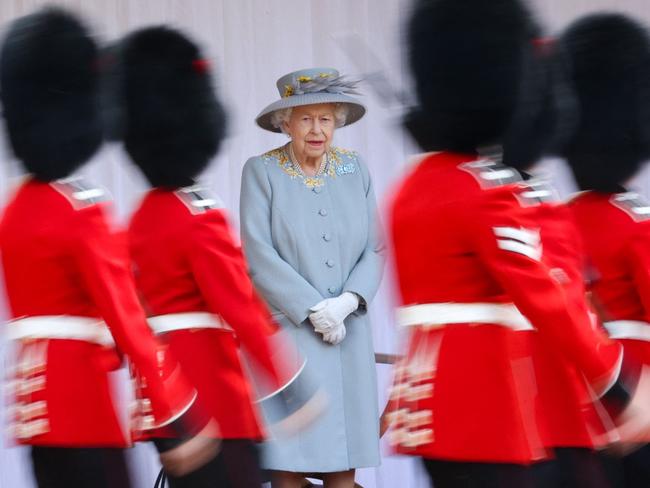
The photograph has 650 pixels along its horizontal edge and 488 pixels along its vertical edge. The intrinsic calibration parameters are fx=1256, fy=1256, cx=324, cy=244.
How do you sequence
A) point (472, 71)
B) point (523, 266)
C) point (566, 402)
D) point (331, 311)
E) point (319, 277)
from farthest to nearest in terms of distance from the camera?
point (319, 277)
point (331, 311)
point (566, 402)
point (472, 71)
point (523, 266)

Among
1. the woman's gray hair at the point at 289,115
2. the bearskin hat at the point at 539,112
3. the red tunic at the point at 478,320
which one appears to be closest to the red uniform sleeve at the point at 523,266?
the red tunic at the point at 478,320

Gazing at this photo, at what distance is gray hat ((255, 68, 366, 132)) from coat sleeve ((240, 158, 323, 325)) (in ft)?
0.77

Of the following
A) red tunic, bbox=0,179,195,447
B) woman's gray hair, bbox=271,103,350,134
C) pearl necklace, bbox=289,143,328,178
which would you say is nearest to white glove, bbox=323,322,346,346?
pearl necklace, bbox=289,143,328,178

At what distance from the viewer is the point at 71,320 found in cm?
261

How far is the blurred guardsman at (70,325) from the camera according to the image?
255cm

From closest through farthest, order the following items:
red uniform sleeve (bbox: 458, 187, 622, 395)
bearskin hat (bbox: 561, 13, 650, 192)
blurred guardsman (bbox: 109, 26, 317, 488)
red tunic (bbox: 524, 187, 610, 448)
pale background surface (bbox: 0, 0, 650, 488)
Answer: red uniform sleeve (bbox: 458, 187, 622, 395) → red tunic (bbox: 524, 187, 610, 448) → blurred guardsman (bbox: 109, 26, 317, 488) → bearskin hat (bbox: 561, 13, 650, 192) → pale background surface (bbox: 0, 0, 650, 488)

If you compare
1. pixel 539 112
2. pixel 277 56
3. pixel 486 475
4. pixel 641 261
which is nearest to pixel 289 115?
pixel 277 56

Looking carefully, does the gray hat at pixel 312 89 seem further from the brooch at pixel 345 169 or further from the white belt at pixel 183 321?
the white belt at pixel 183 321

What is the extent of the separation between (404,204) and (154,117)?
81 centimetres

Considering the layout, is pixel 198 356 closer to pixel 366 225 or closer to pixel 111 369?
pixel 111 369

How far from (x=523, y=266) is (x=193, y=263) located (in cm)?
85

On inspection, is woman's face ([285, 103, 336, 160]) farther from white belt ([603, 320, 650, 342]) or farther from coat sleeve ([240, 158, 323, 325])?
white belt ([603, 320, 650, 342])

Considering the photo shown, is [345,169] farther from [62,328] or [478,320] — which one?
[478,320]

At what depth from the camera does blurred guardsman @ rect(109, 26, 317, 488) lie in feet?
9.07
